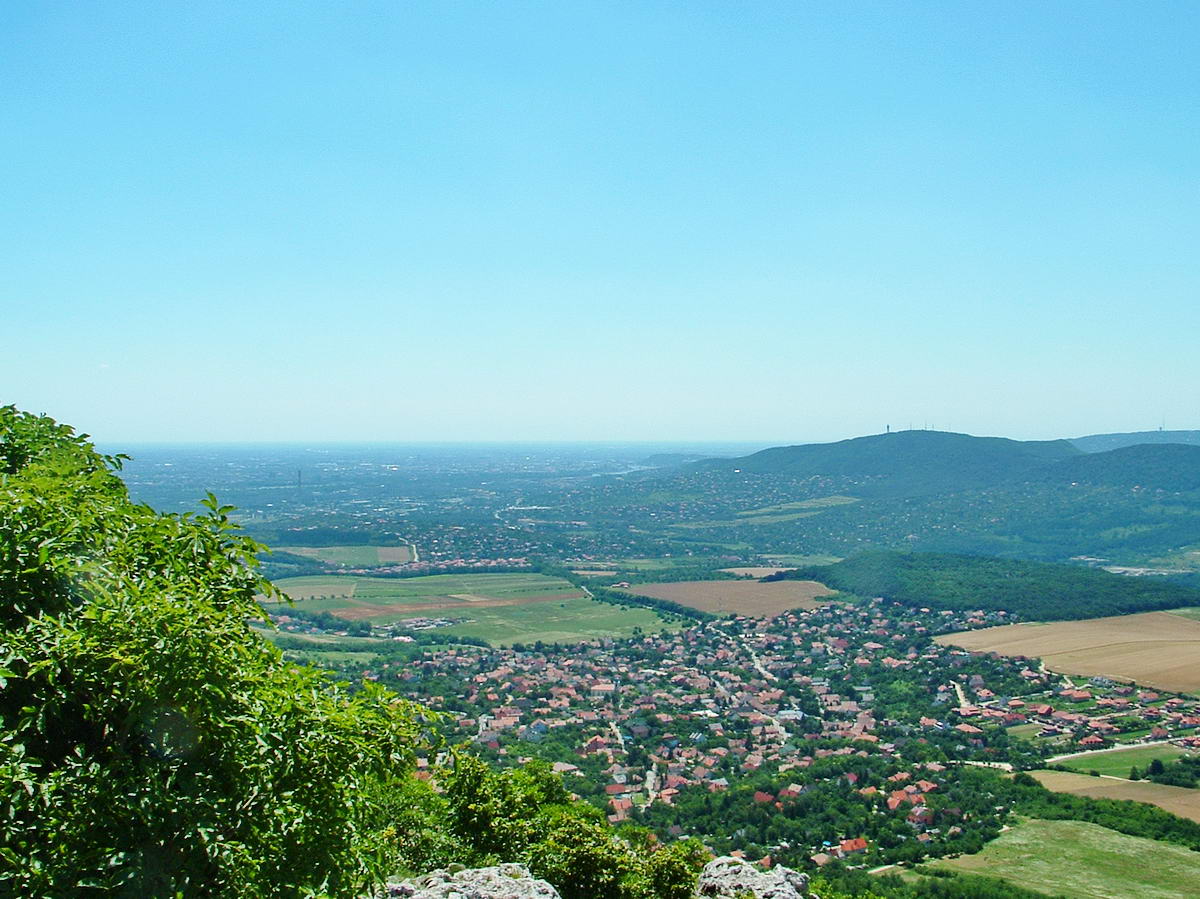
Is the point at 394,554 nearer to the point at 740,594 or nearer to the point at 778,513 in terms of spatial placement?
the point at 740,594

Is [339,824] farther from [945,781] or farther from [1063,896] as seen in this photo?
[945,781]

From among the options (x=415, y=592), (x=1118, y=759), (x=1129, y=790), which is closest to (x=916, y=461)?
(x=415, y=592)

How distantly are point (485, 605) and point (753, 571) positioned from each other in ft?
107

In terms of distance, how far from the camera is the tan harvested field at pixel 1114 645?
41.8 meters

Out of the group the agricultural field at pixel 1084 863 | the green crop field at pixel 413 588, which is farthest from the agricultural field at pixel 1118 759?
the green crop field at pixel 413 588

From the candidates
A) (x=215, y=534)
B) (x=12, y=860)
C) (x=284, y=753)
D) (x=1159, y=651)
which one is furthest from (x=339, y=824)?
(x=1159, y=651)

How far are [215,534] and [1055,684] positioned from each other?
46324mm

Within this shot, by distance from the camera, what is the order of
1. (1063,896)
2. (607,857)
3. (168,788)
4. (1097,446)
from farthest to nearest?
(1097,446) → (1063,896) → (607,857) → (168,788)

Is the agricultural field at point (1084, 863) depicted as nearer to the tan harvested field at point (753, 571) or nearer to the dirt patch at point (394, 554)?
the tan harvested field at point (753, 571)

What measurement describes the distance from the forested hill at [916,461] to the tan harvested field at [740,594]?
6524cm

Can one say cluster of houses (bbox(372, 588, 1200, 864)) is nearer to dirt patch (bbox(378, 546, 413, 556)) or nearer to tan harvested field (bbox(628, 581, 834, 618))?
tan harvested field (bbox(628, 581, 834, 618))

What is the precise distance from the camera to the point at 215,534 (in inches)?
252

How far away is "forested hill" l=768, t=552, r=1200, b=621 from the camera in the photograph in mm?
57281

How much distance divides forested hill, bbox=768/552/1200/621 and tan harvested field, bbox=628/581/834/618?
3.58 meters
